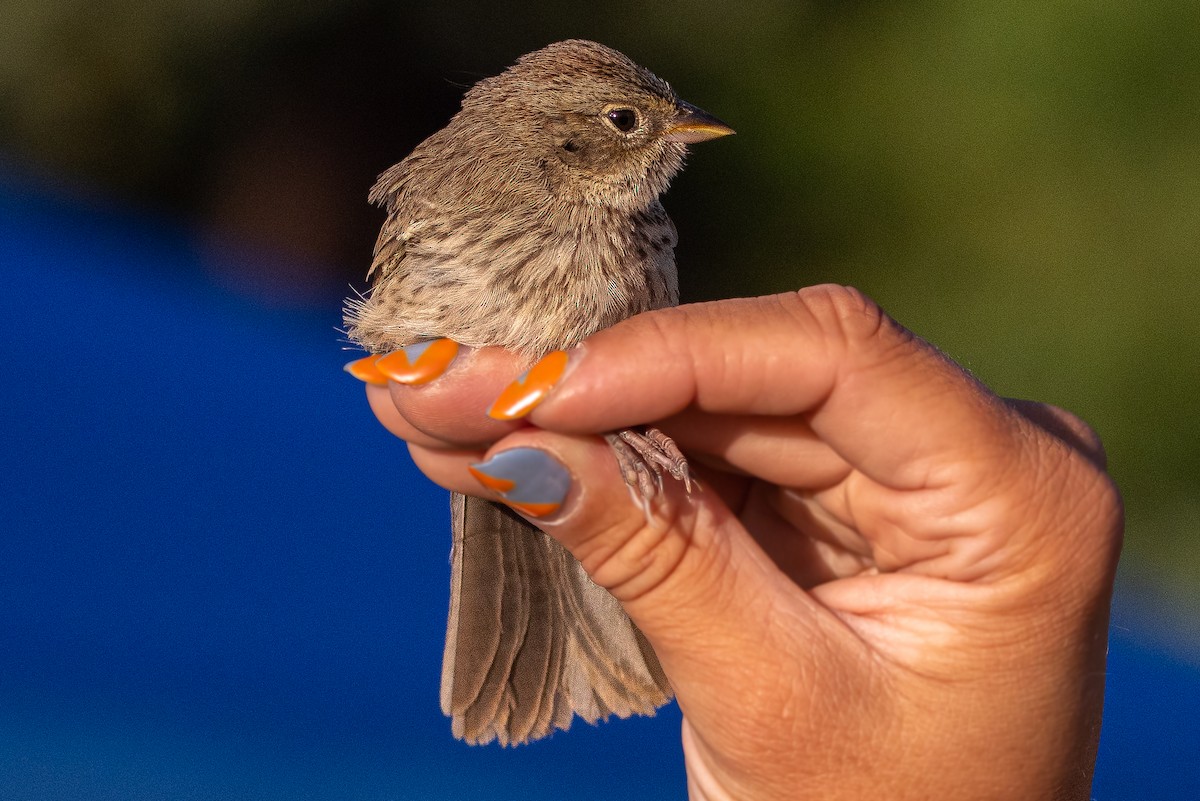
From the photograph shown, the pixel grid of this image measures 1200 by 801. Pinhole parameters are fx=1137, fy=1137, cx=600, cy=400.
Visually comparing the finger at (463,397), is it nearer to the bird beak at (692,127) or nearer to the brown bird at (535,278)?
the brown bird at (535,278)

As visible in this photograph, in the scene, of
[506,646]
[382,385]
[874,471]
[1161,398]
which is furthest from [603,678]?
[1161,398]

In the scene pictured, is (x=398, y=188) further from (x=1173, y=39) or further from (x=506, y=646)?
(x=1173, y=39)

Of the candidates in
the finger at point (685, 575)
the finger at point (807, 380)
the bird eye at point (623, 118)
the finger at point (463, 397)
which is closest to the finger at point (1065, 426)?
the finger at point (807, 380)

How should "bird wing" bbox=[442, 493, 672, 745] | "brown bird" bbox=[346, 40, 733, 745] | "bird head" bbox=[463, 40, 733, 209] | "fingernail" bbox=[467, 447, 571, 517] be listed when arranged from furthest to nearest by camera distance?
"bird wing" bbox=[442, 493, 672, 745] → "bird head" bbox=[463, 40, 733, 209] → "brown bird" bbox=[346, 40, 733, 745] → "fingernail" bbox=[467, 447, 571, 517]

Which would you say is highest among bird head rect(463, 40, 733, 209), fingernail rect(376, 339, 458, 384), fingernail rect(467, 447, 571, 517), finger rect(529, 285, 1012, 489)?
bird head rect(463, 40, 733, 209)

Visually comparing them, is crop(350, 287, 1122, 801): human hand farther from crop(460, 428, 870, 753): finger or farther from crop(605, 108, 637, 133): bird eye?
crop(605, 108, 637, 133): bird eye

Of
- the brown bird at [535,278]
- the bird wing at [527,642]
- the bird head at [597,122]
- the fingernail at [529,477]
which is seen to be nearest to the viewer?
the fingernail at [529,477]

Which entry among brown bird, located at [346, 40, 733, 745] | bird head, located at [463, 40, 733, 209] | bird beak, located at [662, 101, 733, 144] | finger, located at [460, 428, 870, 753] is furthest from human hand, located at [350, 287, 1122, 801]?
bird beak, located at [662, 101, 733, 144]

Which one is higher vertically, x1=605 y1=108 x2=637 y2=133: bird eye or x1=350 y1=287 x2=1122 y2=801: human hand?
x1=605 y1=108 x2=637 y2=133: bird eye

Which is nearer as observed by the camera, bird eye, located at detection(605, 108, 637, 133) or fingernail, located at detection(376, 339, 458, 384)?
fingernail, located at detection(376, 339, 458, 384)
